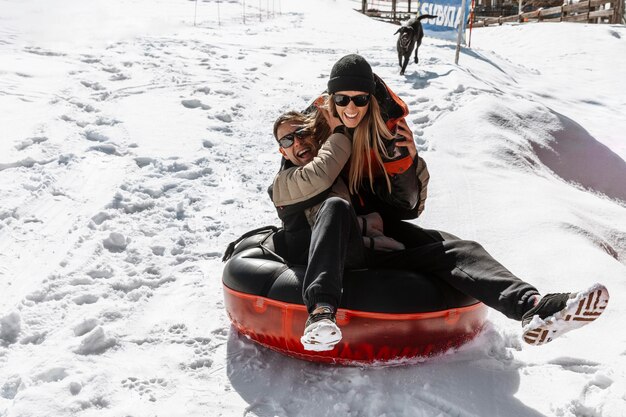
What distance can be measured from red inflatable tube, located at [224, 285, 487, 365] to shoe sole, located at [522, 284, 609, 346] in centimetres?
51

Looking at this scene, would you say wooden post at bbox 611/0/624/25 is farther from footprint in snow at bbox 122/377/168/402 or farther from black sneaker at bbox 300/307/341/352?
footprint in snow at bbox 122/377/168/402

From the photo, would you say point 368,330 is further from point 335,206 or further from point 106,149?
point 106,149

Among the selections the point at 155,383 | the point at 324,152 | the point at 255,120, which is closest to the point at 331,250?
the point at 324,152

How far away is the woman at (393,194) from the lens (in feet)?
8.11

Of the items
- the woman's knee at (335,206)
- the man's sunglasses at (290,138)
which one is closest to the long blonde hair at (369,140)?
the man's sunglasses at (290,138)

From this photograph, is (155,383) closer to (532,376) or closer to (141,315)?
(141,315)

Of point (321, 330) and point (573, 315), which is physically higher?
point (573, 315)

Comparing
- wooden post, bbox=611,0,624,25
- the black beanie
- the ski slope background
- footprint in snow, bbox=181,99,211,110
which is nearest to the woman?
the black beanie

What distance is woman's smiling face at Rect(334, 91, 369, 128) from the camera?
278 cm

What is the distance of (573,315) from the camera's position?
7.06ft

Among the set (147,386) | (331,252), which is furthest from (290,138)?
(147,386)

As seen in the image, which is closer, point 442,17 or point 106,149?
point 106,149

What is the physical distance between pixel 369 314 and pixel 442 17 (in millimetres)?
10441

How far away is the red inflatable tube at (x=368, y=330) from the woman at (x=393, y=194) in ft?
0.75
